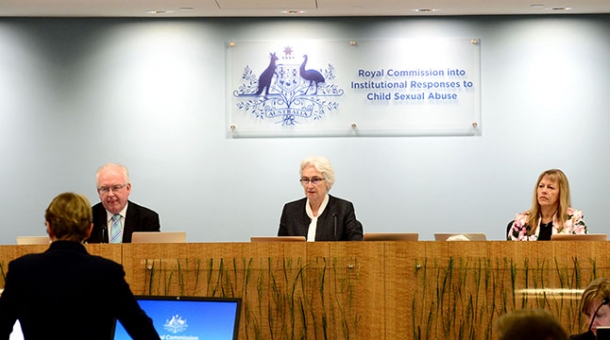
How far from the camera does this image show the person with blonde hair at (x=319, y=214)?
650 centimetres

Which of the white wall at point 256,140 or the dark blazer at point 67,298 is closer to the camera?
the dark blazer at point 67,298

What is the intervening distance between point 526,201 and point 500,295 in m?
3.45

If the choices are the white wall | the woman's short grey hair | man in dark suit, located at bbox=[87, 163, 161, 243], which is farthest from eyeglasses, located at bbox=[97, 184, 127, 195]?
the white wall

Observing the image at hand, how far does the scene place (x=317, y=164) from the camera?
674 cm

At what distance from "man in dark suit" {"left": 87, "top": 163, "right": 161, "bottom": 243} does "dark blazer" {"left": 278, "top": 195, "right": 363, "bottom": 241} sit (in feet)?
2.83

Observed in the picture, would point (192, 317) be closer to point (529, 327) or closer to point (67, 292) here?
point (67, 292)

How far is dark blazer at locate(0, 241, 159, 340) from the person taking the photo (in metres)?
3.23

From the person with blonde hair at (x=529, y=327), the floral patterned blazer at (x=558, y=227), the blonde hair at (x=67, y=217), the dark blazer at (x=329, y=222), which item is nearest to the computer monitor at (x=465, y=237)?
the dark blazer at (x=329, y=222)

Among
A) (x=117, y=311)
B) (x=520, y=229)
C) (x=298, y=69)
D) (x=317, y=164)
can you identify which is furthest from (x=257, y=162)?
(x=117, y=311)

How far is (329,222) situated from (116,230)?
4.48ft

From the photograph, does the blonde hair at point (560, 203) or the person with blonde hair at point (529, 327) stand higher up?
the blonde hair at point (560, 203)

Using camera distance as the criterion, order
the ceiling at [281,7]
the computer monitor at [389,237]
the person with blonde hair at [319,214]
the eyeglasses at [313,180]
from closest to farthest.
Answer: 1. the computer monitor at [389,237]
2. the person with blonde hair at [319,214]
3. the eyeglasses at [313,180]
4. the ceiling at [281,7]

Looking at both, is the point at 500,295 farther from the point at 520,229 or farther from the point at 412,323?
the point at 520,229

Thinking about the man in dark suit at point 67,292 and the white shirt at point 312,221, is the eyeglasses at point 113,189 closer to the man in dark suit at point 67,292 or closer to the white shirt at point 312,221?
the white shirt at point 312,221
